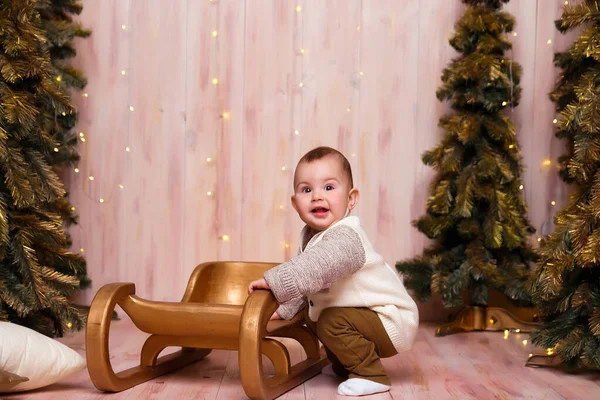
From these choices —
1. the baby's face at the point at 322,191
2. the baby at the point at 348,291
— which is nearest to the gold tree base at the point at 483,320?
the baby at the point at 348,291

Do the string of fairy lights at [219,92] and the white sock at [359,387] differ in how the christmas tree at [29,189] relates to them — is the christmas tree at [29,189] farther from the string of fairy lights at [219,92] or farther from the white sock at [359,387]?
the white sock at [359,387]

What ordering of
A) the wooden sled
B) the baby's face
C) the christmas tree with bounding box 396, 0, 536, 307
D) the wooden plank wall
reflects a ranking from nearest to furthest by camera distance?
the wooden sled
the baby's face
the christmas tree with bounding box 396, 0, 536, 307
the wooden plank wall

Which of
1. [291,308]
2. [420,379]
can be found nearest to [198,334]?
[291,308]

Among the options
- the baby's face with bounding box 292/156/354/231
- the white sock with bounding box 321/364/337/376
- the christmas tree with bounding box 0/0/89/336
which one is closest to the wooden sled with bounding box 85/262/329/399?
the white sock with bounding box 321/364/337/376

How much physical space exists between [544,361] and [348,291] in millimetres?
699

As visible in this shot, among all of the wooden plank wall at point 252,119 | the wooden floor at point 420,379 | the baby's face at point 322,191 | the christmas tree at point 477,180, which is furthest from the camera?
the wooden plank wall at point 252,119

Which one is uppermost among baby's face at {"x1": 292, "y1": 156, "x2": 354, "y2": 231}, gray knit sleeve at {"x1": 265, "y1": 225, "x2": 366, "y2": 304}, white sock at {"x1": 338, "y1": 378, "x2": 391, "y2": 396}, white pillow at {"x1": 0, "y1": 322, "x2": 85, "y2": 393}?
baby's face at {"x1": 292, "y1": 156, "x2": 354, "y2": 231}

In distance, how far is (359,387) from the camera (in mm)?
1777

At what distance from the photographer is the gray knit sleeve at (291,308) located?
203cm

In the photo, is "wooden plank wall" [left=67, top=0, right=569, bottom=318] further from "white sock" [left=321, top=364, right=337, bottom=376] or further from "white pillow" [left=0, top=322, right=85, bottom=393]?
"white pillow" [left=0, top=322, right=85, bottom=393]

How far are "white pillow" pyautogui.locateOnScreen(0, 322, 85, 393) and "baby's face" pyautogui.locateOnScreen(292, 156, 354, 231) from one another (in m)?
0.70

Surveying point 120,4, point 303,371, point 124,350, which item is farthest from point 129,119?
point 303,371

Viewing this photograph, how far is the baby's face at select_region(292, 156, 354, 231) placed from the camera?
188cm

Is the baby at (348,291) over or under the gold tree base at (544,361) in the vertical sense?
over
